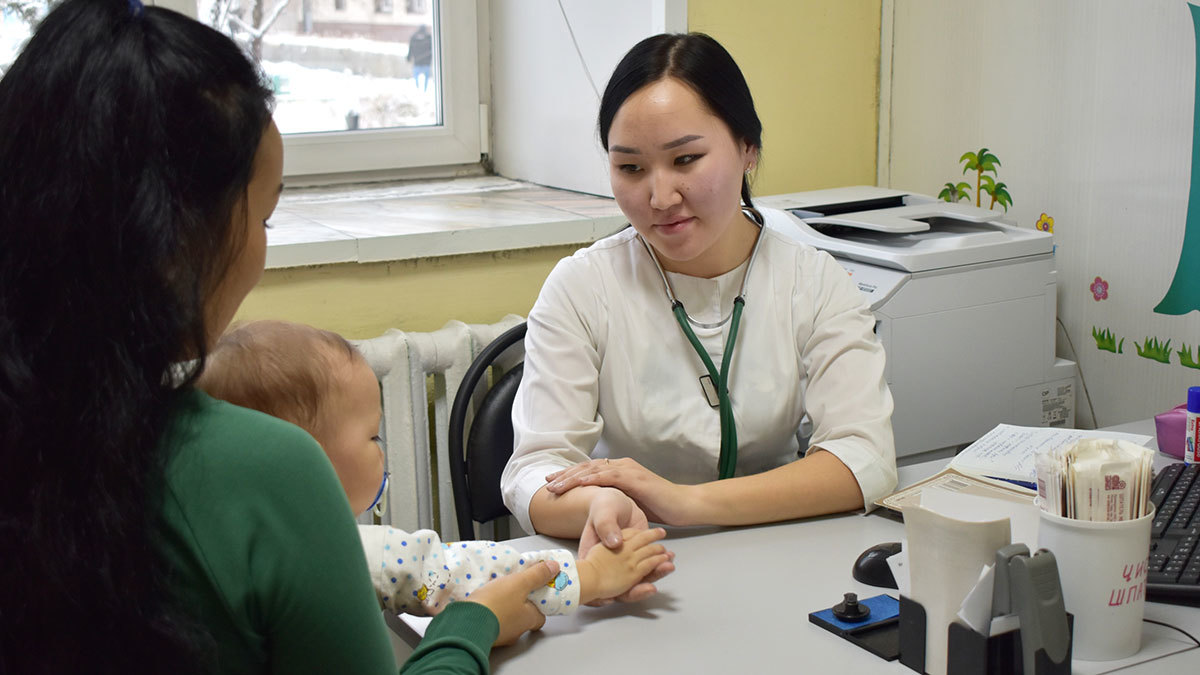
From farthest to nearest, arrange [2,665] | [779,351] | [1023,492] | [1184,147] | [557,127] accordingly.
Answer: [557,127]
[1184,147]
[779,351]
[1023,492]
[2,665]

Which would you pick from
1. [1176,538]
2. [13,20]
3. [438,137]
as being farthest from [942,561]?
[13,20]

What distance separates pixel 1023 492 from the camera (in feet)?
4.64

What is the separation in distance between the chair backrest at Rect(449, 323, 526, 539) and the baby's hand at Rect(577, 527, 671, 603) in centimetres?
61

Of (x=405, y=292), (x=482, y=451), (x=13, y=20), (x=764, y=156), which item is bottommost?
(x=482, y=451)

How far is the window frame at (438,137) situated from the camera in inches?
102

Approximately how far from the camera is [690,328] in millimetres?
1664

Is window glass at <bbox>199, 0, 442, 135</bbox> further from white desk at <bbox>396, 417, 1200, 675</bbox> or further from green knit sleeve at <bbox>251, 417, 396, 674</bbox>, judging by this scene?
green knit sleeve at <bbox>251, 417, 396, 674</bbox>

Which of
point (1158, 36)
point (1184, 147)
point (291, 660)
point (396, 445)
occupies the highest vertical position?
point (1158, 36)

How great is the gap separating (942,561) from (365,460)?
532mm

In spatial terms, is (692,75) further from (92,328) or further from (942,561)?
(92,328)

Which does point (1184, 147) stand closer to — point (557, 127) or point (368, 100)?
point (557, 127)

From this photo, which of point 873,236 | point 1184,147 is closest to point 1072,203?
point 1184,147

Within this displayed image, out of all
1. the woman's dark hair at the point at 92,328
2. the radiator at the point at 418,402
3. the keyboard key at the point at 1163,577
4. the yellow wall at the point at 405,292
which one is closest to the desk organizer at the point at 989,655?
the keyboard key at the point at 1163,577

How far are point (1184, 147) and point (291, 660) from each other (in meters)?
1.88
